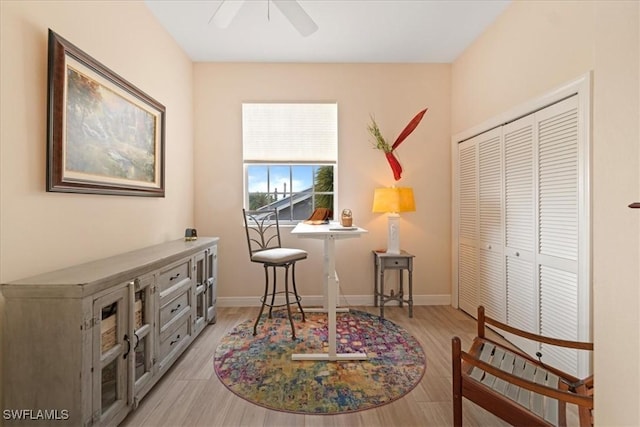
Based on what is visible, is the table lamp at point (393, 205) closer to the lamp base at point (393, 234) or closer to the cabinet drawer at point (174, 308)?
the lamp base at point (393, 234)

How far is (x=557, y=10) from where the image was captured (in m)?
2.05

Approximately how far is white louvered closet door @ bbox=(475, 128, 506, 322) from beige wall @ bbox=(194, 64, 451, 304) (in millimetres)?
615

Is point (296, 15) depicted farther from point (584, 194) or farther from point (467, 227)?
point (467, 227)

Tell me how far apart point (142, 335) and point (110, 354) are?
280 mm

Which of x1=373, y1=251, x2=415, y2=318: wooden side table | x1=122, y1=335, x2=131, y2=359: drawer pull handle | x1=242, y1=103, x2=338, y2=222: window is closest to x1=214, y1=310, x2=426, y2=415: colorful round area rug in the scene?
x1=373, y1=251, x2=415, y2=318: wooden side table

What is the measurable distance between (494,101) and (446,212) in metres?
1.35

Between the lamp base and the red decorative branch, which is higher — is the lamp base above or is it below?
below

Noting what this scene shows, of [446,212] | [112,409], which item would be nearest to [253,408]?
[112,409]

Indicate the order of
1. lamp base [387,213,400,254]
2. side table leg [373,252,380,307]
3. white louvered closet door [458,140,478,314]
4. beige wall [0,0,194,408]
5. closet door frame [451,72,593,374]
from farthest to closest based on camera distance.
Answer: side table leg [373,252,380,307] → lamp base [387,213,400,254] → white louvered closet door [458,140,478,314] → closet door frame [451,72,593,374] → beige wall [0,0,194,408]

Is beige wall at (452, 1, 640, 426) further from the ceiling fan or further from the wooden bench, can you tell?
the ceiling fan

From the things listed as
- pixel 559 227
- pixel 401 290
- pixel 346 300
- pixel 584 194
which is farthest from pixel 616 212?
pixel 346 300

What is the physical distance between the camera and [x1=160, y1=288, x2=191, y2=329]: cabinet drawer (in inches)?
78.1

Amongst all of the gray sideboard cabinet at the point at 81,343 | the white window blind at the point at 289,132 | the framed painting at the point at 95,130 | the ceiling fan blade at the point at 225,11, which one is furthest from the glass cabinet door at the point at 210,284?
the ceiling fan blade at the point at 225,11

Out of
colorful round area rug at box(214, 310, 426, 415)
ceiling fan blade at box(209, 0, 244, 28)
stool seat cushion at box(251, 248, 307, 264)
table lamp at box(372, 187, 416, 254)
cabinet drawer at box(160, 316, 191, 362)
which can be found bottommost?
colorful round area rug at box(214, 310, 426, 415)
